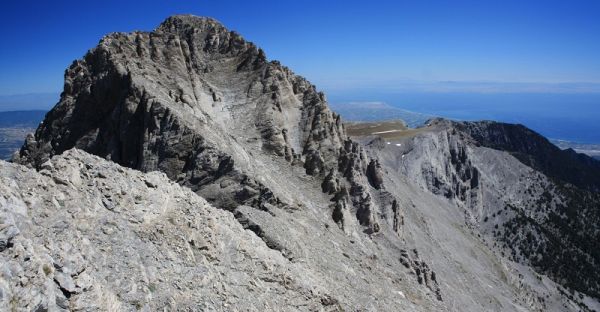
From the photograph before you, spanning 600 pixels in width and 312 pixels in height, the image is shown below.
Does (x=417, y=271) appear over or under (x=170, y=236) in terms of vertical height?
under

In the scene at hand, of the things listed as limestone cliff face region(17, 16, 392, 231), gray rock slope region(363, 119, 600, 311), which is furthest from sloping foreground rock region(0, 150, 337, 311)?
gray rock slope region(363, 119, 600, 311)

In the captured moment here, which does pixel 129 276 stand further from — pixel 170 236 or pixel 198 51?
pixel 198 51

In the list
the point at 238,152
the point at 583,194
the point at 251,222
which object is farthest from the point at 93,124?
the point at 583,194

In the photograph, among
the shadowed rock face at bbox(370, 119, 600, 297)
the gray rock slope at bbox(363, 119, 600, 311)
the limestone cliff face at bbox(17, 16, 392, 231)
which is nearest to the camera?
the limestone cliff face at bbox(17, 16, 392, 231)

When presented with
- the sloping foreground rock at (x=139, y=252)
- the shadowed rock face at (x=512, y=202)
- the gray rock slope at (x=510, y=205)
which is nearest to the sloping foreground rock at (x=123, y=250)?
the sloping foreground rock at (x=139, y=252)

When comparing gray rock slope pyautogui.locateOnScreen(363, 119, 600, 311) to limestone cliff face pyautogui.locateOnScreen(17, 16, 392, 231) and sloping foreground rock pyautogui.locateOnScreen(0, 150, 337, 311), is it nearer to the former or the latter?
limestone cliff face pyautogui.locateOnScreen(17, 16, 392, 231)

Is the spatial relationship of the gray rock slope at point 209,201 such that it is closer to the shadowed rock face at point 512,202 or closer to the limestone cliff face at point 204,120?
the limestone cliff face at point 204,120

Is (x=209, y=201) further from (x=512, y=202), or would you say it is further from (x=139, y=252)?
(x=512, y=202)
